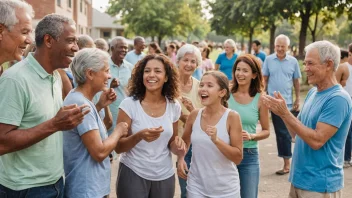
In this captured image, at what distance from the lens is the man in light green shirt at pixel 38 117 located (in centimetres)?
251

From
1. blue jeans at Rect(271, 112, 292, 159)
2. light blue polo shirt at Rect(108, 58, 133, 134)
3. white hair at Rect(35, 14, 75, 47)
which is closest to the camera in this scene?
white hair at Rect(35, 14, 75, 47)

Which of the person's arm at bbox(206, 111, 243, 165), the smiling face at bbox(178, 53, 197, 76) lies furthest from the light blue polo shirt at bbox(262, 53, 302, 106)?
the person's arm at bbox(206, 111, 243, 165)

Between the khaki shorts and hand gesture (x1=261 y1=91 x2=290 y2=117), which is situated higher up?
hand gesture (x1=261 y1=91 x2=290 y2=117)

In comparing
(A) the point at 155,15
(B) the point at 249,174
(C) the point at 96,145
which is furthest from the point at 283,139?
(A) the point at 155,15

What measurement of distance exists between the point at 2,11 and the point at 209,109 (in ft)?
6.18

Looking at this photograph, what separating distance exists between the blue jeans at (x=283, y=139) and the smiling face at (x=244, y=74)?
2.85 metres

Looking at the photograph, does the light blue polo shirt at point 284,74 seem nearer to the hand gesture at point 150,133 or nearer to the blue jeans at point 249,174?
the blue jeans at point 249,174

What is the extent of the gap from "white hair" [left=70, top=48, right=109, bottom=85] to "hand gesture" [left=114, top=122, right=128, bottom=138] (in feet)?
1.46

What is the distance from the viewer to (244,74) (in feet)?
14.9

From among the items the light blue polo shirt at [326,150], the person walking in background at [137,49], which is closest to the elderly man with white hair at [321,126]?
the light blue polo shirt at [326,150]

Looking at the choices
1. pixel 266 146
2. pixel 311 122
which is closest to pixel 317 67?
pixel 311 122

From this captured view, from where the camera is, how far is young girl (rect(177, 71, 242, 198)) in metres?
3.56

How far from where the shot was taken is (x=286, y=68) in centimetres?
777

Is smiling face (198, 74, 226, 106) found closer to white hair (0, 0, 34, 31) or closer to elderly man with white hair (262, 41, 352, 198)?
elderly man with white hair (262, 41, 352, 198)
